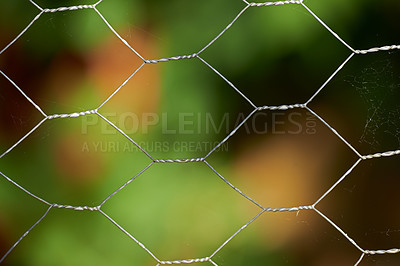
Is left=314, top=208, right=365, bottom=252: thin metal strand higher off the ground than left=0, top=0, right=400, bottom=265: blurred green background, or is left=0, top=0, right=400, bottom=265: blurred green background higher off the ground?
left=0, top=0, right=400, bottom=265: blurred green background

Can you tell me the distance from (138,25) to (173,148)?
15cm

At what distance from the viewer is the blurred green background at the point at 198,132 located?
1.86 feet

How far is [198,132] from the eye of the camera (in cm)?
59

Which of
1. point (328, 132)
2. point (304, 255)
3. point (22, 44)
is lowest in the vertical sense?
point (304, 255)

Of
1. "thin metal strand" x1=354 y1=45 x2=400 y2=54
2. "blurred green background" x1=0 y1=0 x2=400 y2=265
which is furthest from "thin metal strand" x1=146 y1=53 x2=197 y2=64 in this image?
"thin metal strand" x1=354 y1=45 x2=400 y2=54

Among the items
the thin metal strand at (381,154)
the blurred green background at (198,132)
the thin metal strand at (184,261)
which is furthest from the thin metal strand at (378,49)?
the thin metal strand at (184,261)

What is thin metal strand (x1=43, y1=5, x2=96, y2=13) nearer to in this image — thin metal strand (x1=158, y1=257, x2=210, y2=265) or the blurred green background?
the blurred green background

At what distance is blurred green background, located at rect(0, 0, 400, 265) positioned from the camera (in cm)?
57

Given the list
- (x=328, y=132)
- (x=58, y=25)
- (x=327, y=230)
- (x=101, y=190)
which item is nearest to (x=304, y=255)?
(x=327, y=230)

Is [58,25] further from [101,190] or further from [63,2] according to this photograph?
[101,190]

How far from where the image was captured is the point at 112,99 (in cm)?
60

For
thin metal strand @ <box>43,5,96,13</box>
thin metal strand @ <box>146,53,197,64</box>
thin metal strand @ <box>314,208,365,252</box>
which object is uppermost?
thin metal strand @ <box>43,5,96,13</box>

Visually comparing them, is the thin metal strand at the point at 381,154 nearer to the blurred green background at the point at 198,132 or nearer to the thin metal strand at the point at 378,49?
the blurred green background at the point at 198,132

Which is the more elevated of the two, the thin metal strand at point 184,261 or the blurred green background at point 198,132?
the blurred green background at point 198,132
